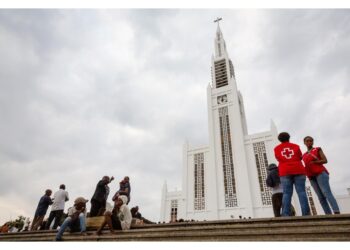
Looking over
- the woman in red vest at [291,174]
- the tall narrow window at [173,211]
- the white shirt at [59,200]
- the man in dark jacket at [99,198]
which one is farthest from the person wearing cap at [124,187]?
the tall narrow window at [173,211]

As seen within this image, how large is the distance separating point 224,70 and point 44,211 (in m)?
34.7

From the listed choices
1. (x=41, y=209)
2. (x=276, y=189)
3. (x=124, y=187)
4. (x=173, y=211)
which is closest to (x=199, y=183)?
(x=173, y=211)

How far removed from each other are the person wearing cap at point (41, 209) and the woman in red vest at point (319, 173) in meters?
7.13

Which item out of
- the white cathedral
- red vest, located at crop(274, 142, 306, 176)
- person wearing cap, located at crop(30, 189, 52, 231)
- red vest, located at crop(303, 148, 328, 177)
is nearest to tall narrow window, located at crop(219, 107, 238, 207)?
the white cathedral

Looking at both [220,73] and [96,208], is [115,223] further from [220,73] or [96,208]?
[220,73]

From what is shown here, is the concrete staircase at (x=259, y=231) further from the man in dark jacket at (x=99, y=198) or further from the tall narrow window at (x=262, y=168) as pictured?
the tall narrow window at (x=262, y=168)

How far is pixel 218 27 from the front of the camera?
44000 millimetres

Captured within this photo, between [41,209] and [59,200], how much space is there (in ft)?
A: 2.79

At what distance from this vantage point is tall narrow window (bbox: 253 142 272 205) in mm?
23991

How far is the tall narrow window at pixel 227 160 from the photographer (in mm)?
25422

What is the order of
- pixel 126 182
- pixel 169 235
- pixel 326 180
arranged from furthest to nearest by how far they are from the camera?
pixel 126 182 → pixel 326 180 → pixel 169 235

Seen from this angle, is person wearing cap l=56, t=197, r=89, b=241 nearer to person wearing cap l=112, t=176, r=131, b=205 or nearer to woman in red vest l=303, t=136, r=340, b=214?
person wearing cap l=112, t=176, r=131, b=205

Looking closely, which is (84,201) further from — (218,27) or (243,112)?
(218,27)

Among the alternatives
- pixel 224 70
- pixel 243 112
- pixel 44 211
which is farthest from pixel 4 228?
pixel 224 70
